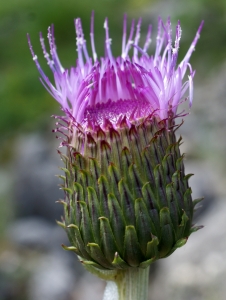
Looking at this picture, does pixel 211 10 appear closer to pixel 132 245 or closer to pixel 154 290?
pixel 154 290

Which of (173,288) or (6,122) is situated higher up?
(6,122)

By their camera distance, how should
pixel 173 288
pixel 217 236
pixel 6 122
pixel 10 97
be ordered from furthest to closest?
pixel 10 97
pixel 6 122
pixel 217 236
pixel 173 288

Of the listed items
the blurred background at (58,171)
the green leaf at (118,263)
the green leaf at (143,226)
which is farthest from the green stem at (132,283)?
the blurred background at (58,171)

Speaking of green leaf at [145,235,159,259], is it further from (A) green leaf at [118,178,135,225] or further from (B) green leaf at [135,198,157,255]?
(A) green leaf at [118,178,135,225]

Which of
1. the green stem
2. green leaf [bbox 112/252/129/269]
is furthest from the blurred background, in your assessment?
green leaf [bbox 112/252/129/269]

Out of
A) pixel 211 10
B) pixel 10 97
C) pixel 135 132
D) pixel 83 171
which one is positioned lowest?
pixel 83 171

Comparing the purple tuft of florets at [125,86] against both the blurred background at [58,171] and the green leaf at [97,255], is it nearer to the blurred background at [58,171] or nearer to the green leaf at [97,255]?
the green leaf at [97,255]

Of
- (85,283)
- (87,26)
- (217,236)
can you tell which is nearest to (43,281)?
(85,283)
